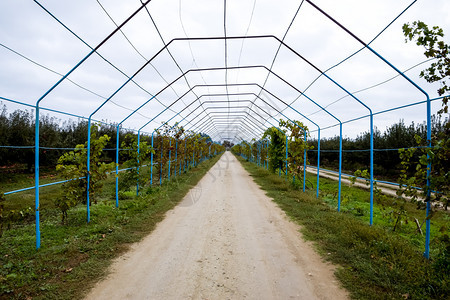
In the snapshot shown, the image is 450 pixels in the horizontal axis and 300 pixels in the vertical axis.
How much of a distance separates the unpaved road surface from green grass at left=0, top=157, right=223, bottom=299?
0.28 metres

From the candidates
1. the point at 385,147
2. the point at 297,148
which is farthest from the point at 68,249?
the point at 385,147

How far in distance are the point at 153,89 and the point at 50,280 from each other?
263 inches

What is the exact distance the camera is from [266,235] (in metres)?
4.80

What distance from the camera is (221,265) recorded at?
→ 11.5ft

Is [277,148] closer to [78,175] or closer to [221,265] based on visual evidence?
[78,175]

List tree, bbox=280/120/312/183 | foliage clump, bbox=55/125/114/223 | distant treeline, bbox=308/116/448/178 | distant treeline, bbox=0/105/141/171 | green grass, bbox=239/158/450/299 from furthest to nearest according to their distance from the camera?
1. distant treeline, bbox=308/116/448/178
2. distant treeline, bbox=0/105/141/171
3. tree, bbox=280/120/312/183
4. foliage clump, bbox=55/125/114/223
5. green grass, bbox=239/158/450/299

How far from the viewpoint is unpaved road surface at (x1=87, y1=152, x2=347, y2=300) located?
2.82 m

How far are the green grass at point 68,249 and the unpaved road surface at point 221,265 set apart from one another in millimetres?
276

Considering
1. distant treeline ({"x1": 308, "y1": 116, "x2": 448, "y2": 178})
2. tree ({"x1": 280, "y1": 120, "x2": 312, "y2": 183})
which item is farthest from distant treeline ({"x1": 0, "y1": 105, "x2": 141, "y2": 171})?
distant treeline ({"x1": 308, "y1": 116, "x2": 448, "y2": 178})

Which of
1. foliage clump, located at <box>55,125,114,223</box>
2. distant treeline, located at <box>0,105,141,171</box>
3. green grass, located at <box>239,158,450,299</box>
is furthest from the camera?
distant treeline, located at <box>0,105,141,171</box>

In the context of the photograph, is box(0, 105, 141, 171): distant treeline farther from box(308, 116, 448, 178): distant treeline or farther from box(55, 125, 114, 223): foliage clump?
box(308, 116, 448, 178): distant treeline

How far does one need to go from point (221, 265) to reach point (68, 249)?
234cm

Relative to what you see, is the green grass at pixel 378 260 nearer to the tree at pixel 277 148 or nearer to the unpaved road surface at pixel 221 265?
the unpaved road surface at pixel 221 265

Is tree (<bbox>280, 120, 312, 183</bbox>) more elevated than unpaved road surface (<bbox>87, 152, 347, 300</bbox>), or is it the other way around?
tree (<bbox>280, 120, 312, 183</bbox>)
